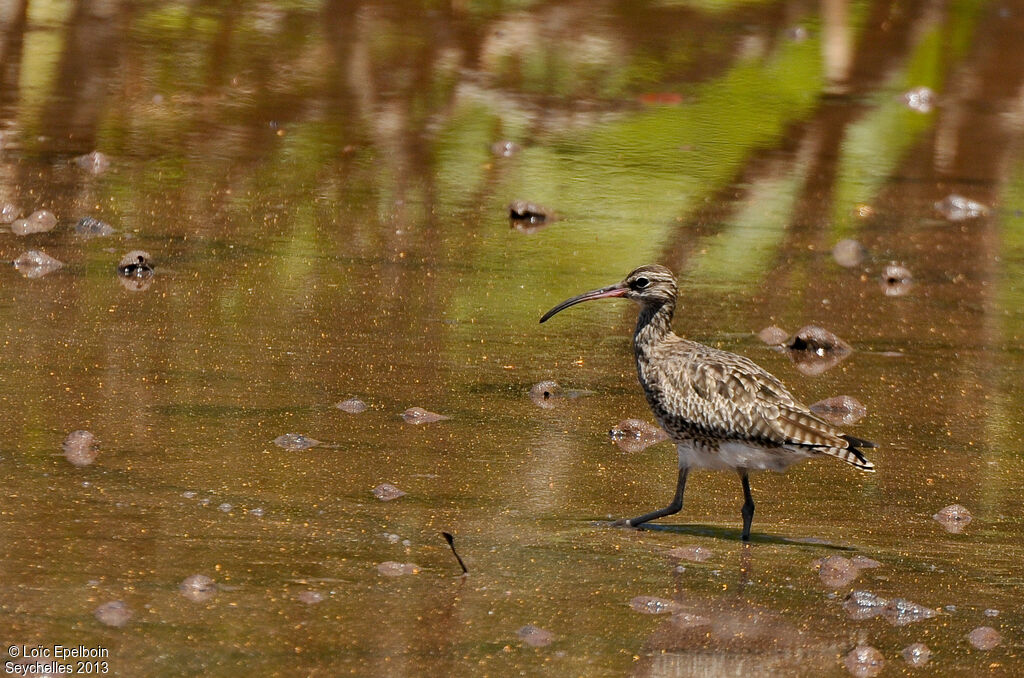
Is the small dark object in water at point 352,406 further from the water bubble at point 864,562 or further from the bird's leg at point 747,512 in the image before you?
the water bubble at point 864,562

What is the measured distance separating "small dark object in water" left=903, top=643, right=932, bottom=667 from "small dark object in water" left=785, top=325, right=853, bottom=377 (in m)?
2.99

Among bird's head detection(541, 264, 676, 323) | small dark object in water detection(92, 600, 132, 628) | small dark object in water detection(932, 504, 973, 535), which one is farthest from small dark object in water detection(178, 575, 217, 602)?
small dark object in water detection(932, 504, 973, 535)

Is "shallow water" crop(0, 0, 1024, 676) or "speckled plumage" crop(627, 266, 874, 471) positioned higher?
"speckled plumage" crop(627, 266, 874, 471)

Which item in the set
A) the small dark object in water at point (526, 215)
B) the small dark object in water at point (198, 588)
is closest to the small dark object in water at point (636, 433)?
the small dark object in water at point (198, 588)

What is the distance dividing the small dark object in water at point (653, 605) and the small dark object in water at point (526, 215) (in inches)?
190

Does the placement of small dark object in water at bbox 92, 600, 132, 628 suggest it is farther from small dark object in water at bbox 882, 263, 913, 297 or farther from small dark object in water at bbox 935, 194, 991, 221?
small dark object in water at bbox 935, 194, 991, 221

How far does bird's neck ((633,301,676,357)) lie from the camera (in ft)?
21.1

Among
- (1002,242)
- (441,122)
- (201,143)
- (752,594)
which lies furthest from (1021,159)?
(752,594)

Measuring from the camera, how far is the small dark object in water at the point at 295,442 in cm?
617

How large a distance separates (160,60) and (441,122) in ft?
8.77

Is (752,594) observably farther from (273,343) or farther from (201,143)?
(201,143)

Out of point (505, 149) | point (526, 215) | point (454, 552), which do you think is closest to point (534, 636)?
point (454, 552)

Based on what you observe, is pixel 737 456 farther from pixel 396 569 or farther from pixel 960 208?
pixel 960 208

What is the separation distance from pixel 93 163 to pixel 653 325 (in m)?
4.89
